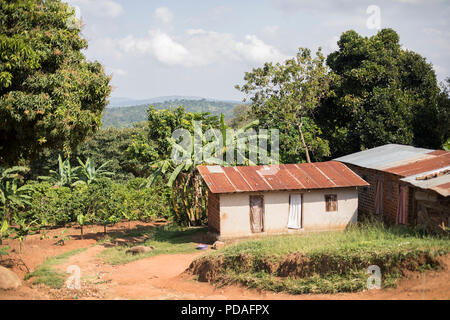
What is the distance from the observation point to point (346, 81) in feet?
87.1

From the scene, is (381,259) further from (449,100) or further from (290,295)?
(449,100)

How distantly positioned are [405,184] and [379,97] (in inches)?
396

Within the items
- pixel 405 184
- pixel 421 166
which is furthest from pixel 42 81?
pixel 421 166

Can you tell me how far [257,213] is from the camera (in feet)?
55.4

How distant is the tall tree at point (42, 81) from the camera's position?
454 inches

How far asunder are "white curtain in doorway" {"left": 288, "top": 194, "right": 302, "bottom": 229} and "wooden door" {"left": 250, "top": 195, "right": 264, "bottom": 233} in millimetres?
1124

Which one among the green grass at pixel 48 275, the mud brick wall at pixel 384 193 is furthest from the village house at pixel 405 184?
the green grass at pixel 48 275

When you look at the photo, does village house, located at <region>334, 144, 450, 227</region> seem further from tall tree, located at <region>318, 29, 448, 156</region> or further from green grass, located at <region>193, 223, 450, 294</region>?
tall tree, located at <region>318, 29, 448, 156</region>

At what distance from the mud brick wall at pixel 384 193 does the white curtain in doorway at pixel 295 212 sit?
353 cm

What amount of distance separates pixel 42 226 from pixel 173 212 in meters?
6.20

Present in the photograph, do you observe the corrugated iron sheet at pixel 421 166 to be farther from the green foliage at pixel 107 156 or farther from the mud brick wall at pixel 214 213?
the green foliage at pixel 107 156

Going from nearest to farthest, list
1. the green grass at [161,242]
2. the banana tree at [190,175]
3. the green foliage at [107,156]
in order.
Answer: the green grass at [161,242] → the banana tree at [190,175] → the green foliage at [107,156]

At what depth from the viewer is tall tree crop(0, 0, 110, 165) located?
1154 centimetres

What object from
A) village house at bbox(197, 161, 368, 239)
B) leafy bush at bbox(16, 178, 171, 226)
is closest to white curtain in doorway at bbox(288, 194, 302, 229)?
village house at bbox(197, 161, 368, 239)
